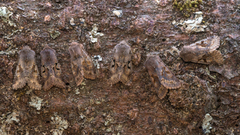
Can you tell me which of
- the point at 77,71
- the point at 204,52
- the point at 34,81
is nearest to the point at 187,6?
the point at 204,52

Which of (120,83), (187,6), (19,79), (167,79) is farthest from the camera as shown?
(187,6)

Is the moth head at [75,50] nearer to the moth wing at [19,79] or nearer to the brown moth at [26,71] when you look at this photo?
the brown moth at [26,71]

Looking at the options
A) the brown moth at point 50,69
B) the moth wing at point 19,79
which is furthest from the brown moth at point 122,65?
the moth wing at point 19,79

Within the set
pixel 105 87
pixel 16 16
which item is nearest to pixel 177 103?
pixel 105 87

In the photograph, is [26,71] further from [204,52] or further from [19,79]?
[204,52]

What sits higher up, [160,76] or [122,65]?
[122,65]

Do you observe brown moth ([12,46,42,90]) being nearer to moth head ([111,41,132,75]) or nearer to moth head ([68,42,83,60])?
moth head ([68,42,83,60])

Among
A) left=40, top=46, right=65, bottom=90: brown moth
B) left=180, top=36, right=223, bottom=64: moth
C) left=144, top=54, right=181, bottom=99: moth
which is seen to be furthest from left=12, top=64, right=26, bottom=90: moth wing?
left=180, top=36, right=223, bottom=64: moth
